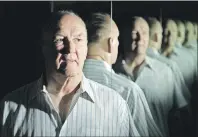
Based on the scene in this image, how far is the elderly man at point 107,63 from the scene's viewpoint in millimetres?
2623

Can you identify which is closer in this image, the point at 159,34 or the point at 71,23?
the point at 71,23

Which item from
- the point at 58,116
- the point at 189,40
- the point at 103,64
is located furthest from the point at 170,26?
the point at 58,116

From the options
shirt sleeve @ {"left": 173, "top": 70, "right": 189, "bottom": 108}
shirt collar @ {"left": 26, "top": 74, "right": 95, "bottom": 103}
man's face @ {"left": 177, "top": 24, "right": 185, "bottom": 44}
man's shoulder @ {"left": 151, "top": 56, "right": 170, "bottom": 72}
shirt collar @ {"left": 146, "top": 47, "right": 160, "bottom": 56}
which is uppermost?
man's face @ {"left": 177, "top": 24, "right": 185, "bottom": 44}

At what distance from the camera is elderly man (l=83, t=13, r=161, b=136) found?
262 cm

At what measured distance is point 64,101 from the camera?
103 inches

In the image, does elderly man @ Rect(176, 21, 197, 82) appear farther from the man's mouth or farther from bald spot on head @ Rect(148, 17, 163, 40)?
the man's mouth

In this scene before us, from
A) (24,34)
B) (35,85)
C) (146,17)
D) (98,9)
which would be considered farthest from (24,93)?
(146,17)

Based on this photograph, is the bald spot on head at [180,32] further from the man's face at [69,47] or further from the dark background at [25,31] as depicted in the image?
the man's face at [69,47]

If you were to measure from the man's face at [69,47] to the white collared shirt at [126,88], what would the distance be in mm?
66

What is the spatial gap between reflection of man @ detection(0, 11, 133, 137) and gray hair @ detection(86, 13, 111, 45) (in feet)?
0.15

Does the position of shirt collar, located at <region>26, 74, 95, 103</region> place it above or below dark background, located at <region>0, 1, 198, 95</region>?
below

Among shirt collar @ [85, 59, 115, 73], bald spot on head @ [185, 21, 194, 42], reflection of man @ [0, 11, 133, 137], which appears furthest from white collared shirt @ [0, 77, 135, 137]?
bald spot on head @ [185, 21, 194, 42]

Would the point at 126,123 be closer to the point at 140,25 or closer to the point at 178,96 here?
the point at 178,96

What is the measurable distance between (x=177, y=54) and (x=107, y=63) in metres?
0.42
